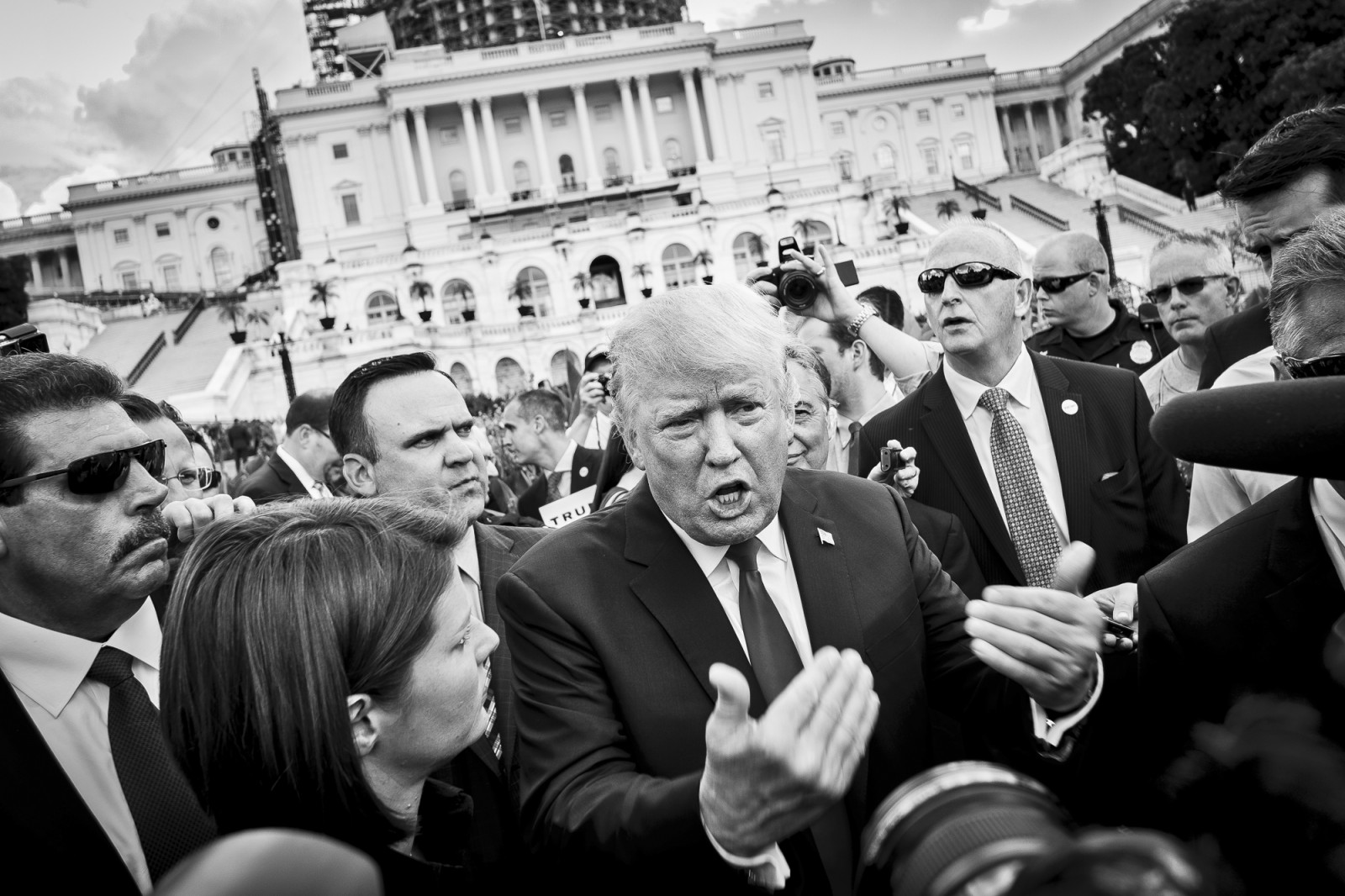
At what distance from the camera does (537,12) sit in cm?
8069

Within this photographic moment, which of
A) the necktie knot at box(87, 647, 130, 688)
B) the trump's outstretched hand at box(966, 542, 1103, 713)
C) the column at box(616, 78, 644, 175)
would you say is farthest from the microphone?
the column at box(616, 78, 644, 175)

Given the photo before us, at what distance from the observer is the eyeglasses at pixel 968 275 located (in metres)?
4.20

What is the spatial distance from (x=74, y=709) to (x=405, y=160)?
6715 cm

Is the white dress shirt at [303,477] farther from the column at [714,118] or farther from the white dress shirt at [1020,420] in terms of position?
the column at [714,118]

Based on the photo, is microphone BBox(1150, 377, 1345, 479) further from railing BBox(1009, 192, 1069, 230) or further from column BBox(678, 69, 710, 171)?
column BBox(678, 69, 710, 171)

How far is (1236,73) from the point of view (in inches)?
1608

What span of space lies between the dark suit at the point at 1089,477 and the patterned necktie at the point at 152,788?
8.55 feet

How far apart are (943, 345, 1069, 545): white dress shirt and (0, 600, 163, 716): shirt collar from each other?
9.16ft

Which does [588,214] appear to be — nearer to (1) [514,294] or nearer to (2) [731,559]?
(1) [514,294]

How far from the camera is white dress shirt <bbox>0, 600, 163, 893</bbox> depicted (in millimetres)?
2494

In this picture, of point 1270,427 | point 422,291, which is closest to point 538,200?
point 422,291

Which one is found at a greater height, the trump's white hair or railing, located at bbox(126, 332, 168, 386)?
railing, located at bbox(126, 332, 168, 386)

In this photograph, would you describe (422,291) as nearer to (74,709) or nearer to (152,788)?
(74,709)

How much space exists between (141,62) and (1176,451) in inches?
4333
